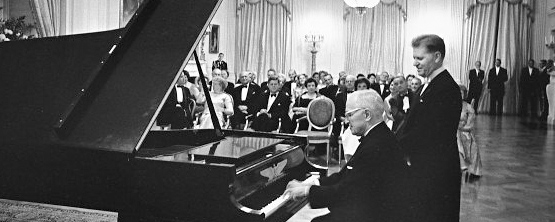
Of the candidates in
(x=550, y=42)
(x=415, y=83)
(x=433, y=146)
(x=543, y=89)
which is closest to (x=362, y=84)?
(x=415, y=83)

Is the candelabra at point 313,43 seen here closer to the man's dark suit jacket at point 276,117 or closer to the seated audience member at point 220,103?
the man's dark suit jacket at point 276,117

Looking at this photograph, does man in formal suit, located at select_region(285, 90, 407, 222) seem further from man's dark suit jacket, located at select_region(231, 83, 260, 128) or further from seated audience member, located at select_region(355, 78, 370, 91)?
man's dark suit jacket, located at select_region(231, 83, 260, 128)

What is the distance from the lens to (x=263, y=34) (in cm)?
1723

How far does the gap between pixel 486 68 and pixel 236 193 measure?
591 inches

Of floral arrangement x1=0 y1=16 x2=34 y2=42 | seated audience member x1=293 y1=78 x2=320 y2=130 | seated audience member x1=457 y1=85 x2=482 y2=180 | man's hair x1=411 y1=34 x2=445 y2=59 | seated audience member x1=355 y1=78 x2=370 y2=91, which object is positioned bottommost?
seated audience member x1=457 y1=85 x2=482 y2=180

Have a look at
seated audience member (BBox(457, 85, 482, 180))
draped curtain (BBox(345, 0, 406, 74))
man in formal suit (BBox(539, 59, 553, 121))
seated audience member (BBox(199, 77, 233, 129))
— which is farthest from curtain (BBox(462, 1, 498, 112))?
seated audience member (BBox(199, 77, 233, 129))

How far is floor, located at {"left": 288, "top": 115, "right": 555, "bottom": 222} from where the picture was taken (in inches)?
189

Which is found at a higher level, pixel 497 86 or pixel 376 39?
pixel 376 39

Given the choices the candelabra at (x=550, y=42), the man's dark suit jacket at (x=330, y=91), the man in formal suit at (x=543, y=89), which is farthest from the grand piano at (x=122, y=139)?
the candelabra at (x=550, y=42)

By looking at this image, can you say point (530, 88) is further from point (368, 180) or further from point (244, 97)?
point (368, 180)

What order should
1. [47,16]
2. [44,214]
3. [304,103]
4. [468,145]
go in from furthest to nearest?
1. [47,16]
2. [304,103]
3. [468,145]
4. [44,214]

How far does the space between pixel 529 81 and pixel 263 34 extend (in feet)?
25.1

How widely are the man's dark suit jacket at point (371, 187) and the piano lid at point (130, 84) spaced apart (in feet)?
2.80

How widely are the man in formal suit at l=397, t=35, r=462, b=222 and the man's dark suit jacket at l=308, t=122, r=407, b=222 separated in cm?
17
